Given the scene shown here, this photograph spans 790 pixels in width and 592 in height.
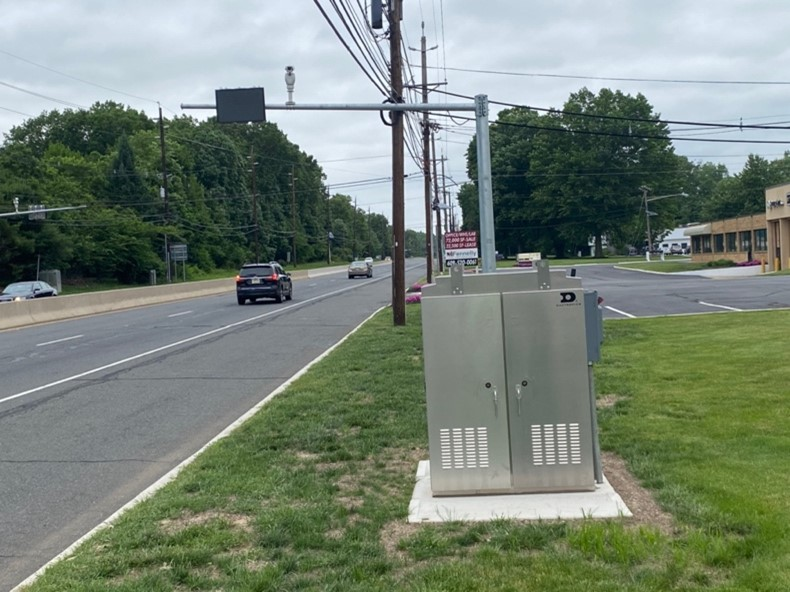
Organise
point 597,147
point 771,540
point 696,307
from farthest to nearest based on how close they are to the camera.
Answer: point 597,147
point 696,307
point 771,540

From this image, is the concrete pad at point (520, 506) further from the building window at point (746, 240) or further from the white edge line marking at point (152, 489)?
the building window at point (746, 240)

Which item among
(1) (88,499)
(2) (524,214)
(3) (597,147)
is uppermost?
(3) (597,147)

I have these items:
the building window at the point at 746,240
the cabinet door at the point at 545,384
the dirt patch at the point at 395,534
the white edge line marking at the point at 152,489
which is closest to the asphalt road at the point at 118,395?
the white edge line marking at the point at 152,489

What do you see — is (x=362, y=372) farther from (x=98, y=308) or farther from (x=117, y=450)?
(x=98, y=308)

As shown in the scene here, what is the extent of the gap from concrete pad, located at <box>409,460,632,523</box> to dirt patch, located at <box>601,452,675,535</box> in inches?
3.4

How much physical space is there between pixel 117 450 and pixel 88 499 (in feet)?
5.87

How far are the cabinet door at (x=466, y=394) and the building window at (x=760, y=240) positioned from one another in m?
58.3

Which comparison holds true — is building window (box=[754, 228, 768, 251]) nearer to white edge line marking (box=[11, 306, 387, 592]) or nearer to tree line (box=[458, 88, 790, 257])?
tree line (box=[458, 88, 790, 257])

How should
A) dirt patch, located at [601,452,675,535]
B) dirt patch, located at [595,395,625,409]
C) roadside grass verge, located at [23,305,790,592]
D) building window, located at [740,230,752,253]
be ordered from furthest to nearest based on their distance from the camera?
building window, located at [740,230,752,253], dirt patch, located at [595,395,625,409], dirt patch, located at [601,452,675,535], roadside grass verge, located at [23,305,790,592]

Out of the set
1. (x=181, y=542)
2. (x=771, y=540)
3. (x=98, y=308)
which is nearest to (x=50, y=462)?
(x=181, y=542)

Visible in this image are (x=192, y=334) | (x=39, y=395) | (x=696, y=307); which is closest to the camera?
(x=39, y=395)

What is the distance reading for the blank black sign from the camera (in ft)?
50.2

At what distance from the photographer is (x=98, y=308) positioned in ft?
111

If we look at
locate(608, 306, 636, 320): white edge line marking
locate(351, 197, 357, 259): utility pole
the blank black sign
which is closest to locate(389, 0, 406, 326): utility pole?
the blank black sign
